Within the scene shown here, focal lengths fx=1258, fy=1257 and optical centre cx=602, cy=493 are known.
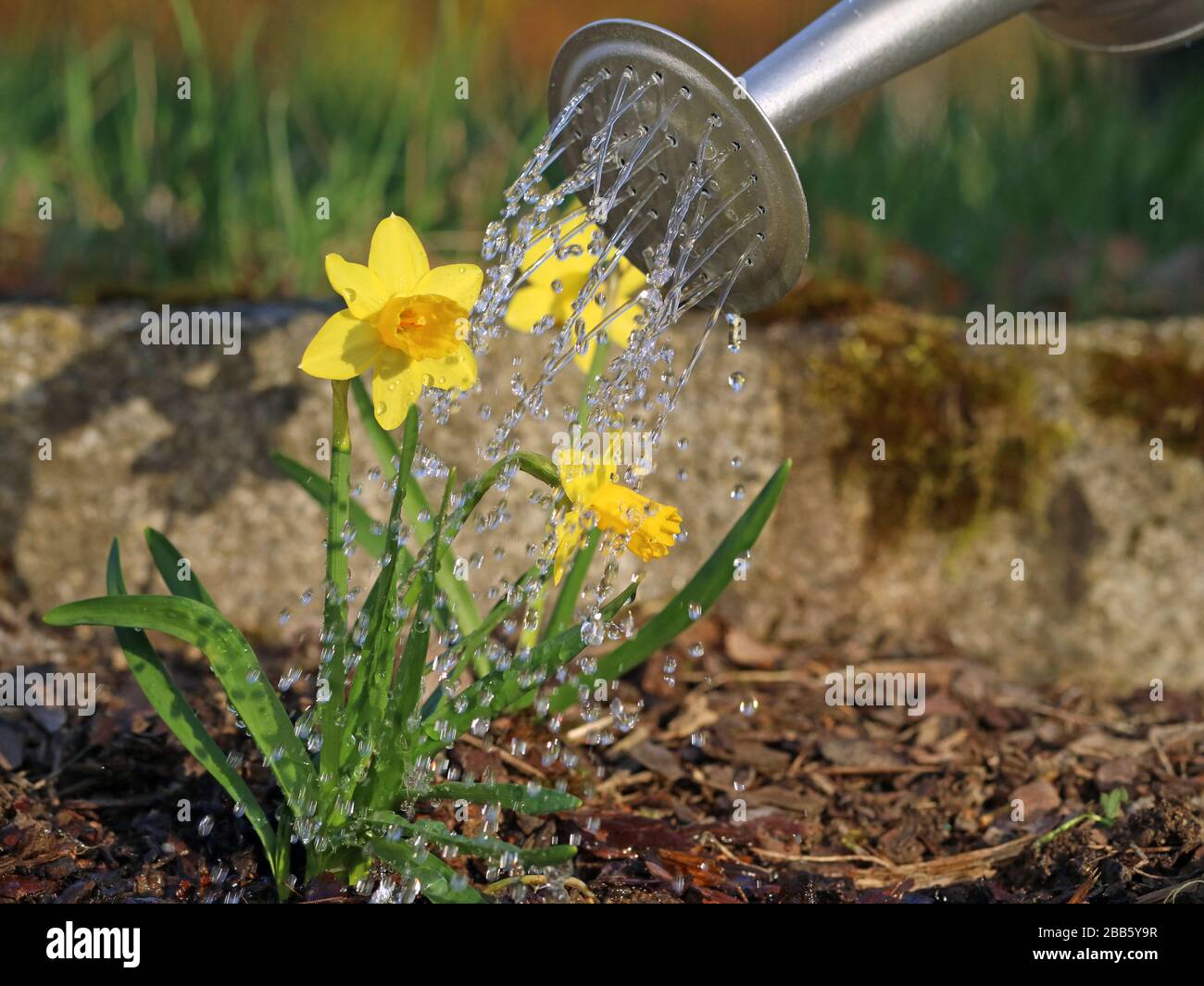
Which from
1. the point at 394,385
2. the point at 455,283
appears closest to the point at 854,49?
the point at 455,283

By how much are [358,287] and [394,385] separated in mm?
104

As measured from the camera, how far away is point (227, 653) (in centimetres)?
134

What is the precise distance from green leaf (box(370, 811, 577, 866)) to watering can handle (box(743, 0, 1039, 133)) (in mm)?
787

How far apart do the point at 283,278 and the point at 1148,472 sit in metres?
1.77

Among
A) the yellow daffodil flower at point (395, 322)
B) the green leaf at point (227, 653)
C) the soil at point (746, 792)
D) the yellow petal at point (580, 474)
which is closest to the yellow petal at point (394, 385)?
the yellow daffodil flower at point (395, 322)

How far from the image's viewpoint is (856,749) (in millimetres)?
1980

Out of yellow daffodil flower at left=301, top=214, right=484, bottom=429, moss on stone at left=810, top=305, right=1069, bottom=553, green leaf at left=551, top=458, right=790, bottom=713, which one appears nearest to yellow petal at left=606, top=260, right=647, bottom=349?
green leaf at left=551, top=458, right=790, bottom=713

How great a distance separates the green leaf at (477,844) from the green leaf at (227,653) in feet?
0.36

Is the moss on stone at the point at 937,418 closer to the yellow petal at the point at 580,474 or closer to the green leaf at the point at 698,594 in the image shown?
the green leaf at the point at 698,594

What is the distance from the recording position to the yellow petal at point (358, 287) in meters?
1.25

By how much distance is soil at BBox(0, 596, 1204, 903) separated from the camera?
149 cm

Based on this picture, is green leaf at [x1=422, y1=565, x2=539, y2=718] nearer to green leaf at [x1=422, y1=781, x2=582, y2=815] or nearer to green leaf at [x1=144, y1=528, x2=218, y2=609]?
green leaf at [x1=422, y1=781, x2=582, y2=815]
